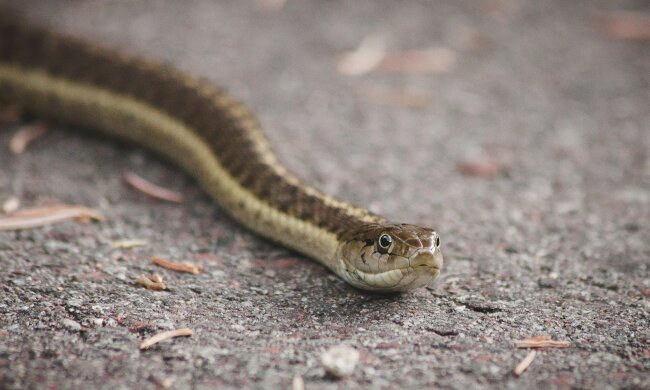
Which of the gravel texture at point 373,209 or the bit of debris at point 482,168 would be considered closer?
the gravel texture at point 373,209

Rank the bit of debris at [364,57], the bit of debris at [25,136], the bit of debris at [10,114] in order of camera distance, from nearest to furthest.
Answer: the bit of debris at [25,136] < the bit of debris at [10,114] < the bit of debris at [364,57]

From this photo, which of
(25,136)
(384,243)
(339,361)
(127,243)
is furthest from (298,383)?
(25,136)

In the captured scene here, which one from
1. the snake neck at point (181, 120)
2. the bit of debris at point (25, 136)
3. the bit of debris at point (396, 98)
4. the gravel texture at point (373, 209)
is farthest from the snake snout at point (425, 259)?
the bit of debris at point (25, 136)

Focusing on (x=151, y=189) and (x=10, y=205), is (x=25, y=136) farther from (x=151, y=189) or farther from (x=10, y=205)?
(x=151, y=189)

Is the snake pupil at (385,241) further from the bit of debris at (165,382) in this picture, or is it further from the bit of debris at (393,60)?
the bit of debris at (393,60)

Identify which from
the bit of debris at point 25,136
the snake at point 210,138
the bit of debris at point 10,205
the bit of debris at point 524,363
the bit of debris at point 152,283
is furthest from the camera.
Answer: the bit of debris at point 25,136

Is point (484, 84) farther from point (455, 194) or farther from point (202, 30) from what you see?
point (202, 30)

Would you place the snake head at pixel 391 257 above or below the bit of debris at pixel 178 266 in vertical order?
above
